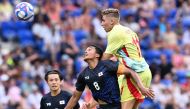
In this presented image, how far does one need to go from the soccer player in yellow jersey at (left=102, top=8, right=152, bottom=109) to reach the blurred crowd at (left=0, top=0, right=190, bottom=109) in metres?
A: 6.40

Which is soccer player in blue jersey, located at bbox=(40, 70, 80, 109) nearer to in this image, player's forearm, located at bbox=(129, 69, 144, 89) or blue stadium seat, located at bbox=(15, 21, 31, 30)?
player's forearm, located at bbox=(129, 69, 144, 89)

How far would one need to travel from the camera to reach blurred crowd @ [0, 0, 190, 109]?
2058 cm

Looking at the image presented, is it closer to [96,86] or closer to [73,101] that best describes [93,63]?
[96,86]

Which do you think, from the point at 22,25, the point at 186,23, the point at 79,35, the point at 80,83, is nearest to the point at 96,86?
the point at 80,83

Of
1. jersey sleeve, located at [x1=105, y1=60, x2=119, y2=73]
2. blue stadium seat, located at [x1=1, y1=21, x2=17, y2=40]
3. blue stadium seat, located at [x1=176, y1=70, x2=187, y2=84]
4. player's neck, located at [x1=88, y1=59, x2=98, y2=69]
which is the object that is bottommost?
blue stadium seat, located at [x1=176, y1=70, x2=187, y2=84]

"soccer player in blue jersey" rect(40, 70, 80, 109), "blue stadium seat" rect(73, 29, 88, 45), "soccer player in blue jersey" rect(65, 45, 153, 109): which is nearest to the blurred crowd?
"blue stadium seat" rect(73, 29, 88, 45)

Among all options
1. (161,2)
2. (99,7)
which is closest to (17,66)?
(99,7)

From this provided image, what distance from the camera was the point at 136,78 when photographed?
42.1 feet

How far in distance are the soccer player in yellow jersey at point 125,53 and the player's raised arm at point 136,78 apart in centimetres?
17

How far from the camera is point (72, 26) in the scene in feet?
78.1

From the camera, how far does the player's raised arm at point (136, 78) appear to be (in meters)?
12.6

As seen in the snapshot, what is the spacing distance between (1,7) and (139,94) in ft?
34.9

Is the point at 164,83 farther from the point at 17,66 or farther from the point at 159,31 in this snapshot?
the point at 17,66

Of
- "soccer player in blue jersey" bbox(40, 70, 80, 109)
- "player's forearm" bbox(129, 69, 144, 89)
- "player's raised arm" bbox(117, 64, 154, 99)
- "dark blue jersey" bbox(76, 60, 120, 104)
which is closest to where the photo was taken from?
"player's raised arm" bbox(117, 64, 154, 99)
